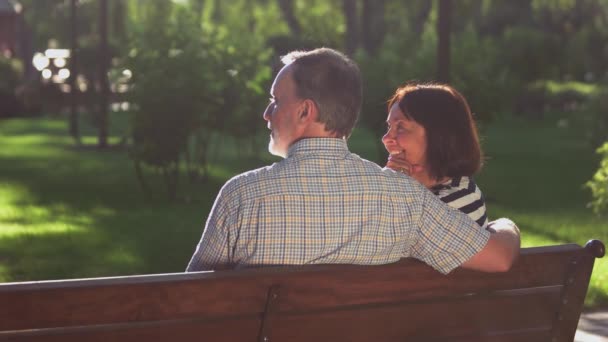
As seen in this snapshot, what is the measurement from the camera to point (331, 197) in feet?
13.0

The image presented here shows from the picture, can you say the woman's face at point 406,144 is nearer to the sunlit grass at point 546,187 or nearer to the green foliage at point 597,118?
the sunlit grass at point 546,187

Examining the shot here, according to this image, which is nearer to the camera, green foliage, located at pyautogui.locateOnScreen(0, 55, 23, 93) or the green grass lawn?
the green grass lawn

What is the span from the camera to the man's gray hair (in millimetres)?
3914

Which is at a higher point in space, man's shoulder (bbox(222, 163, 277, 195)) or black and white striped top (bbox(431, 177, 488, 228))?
man's shoulder (bbox(222, 163, 277, 195))

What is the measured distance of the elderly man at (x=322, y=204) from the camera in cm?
391

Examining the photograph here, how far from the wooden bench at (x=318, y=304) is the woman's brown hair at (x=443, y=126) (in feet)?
1.34

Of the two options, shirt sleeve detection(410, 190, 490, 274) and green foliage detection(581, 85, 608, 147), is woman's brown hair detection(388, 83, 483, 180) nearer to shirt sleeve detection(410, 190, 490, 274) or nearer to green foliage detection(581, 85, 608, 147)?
shirt sleeve detection(410, 190, 490, 274)

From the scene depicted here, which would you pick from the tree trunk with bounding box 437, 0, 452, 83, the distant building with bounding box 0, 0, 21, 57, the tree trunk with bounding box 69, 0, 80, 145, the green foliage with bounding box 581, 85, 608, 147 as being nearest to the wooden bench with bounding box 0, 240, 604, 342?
the tree trunk with bounding box 437, 0, 452, 83

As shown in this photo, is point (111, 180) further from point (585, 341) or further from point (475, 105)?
point (585, 341)

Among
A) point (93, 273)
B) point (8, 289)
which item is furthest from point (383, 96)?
point (8, 289)

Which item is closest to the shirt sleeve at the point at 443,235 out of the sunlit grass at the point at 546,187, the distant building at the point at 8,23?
the sunlit grass at the point at 546,187

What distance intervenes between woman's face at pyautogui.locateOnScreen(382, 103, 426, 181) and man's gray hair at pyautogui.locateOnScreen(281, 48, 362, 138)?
52 centimetres

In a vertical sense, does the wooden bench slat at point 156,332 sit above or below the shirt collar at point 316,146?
below

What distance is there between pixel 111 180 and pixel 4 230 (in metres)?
5.91
